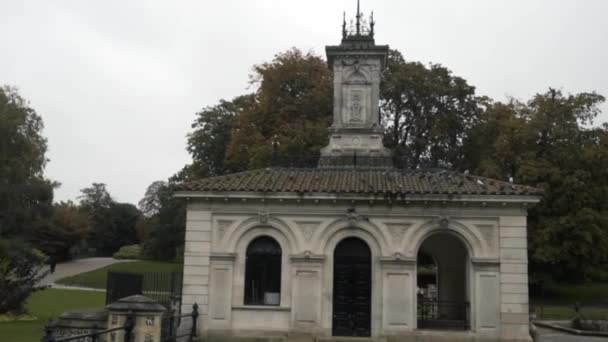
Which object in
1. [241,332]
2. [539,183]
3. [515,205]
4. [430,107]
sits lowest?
[241,332]

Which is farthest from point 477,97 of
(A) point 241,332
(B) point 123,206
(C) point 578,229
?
(B) point 123,206

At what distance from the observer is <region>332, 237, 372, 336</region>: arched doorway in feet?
59.6

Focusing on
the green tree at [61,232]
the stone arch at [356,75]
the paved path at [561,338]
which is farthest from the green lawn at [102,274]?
the paved path at [561,338]

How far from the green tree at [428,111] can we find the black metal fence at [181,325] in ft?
75.6

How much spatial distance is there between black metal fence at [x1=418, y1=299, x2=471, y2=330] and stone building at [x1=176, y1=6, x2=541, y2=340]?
25cm

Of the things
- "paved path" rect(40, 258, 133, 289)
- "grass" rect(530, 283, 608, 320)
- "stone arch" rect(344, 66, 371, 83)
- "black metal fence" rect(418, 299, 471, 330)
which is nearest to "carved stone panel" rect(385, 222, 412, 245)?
"black metal fence" rect(418, 299, 471, 330)

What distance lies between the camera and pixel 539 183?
1447 inches

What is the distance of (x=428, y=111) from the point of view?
39219 mm

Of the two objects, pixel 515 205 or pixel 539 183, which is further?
pixel 539 183

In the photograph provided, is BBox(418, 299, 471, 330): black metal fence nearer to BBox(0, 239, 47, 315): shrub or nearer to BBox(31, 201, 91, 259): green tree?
BBox(0, 239, 47, 315): shrub

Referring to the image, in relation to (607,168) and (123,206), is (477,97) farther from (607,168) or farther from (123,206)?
(123,206)

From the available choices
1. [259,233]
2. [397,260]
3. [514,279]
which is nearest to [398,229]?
[397,260]

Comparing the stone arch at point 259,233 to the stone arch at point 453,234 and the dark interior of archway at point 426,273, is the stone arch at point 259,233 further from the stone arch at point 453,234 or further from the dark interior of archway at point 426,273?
the dark interior of archway at point 426,273

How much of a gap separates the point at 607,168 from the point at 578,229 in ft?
14.5
